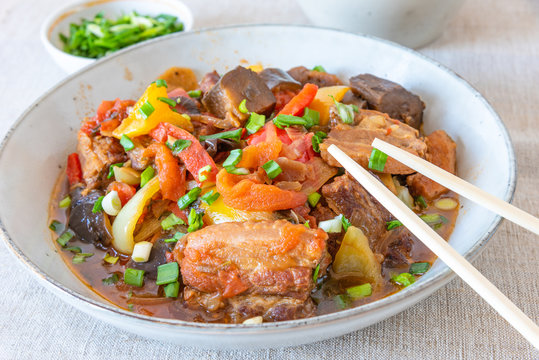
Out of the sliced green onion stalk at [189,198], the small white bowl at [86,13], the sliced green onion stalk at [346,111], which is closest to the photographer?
the sliced green onion stalk at [189,198]

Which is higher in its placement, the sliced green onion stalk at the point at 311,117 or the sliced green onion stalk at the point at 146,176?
the sliced green onion stalk at the point at 311,117

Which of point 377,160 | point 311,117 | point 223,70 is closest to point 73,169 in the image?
point 223,70

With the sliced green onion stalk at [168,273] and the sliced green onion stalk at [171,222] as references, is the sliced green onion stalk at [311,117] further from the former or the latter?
the sliced green onion stalk at [168,273]

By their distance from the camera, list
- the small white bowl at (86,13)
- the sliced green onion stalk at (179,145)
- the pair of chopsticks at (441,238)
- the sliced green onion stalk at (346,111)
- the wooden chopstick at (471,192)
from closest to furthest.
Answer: the pair of chopsticks at (441,238)
the wooden chopstick at (471,192)
the sliced green onion stalk at (179,145)
the sliced green onion stalk at (346,111)
the small white bowl at (86,13)

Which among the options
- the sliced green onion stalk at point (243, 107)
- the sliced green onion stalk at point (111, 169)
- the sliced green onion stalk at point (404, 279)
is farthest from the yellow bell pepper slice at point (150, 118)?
the sliced green onion stalk at point (404, 279)

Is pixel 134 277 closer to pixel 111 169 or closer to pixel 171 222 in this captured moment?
pixel 171 222

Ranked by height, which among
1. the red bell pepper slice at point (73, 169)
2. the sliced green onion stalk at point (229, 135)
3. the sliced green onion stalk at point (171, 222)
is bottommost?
the red bell pepper slice at point (73, 169)

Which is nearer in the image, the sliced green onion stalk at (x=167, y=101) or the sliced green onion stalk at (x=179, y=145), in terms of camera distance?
the sliced green onion stalk at (x=179, y=145)

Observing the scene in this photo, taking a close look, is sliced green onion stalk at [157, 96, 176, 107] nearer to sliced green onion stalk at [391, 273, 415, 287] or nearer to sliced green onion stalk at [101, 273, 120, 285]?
sliced green onion stalk at [101, 273, 120, 285]
